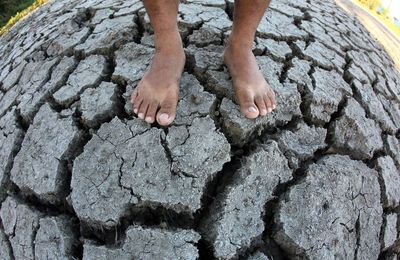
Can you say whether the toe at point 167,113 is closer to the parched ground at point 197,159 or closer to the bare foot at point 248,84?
the parched ground at point 197,159

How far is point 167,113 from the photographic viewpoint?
2.06 metres

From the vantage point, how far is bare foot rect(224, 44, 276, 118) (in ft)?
6.87

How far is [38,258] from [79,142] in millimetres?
422

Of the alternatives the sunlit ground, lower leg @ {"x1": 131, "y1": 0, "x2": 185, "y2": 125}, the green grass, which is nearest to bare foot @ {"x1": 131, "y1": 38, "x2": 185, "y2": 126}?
lower leg @ {"x1": 131, "y1": 0, "x2": 185, "y2": 125}

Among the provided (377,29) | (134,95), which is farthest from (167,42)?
(377,29)

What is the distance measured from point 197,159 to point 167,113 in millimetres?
195

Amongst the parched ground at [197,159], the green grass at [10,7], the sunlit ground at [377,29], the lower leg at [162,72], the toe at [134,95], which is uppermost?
the lower leg at [162,72]

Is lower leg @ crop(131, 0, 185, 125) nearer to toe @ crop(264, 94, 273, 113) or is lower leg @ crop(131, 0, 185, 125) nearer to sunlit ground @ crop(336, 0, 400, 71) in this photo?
toe @ crop(264, 94, 273, 113)

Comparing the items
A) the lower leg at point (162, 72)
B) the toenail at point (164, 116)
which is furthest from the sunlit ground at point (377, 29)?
the toenail at point (164, 116)

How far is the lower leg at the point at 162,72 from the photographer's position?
6.80 ft

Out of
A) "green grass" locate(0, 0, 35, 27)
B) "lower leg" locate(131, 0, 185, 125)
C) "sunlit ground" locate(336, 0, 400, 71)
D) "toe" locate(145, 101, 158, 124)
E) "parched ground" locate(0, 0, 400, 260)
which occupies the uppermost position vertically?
"lower leg" locate(131, 0, 185, 125)

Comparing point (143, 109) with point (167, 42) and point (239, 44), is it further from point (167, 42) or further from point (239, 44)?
point (239, 44)

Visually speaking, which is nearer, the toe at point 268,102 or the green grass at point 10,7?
the toe at point 268,102

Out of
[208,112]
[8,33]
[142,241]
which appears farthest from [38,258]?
[8,33]
